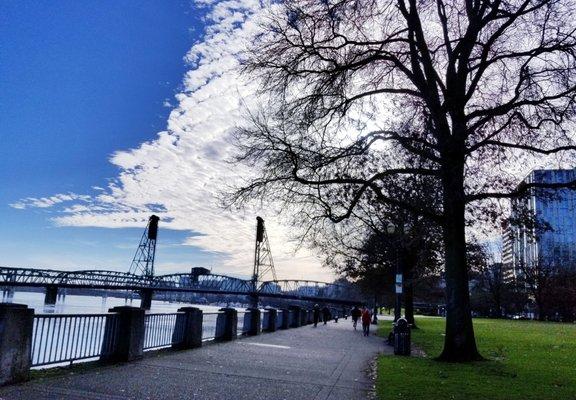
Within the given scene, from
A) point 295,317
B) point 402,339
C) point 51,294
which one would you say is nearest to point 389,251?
point 295,317

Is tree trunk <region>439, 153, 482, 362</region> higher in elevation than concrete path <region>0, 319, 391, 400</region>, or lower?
higher

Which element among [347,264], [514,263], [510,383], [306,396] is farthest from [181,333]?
[514,263]

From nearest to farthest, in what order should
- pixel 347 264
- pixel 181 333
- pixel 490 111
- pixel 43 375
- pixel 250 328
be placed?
pixel 43 375 → pixel 181 333 → pixel 490 111 → pixel 250 328 → pixel 347 264

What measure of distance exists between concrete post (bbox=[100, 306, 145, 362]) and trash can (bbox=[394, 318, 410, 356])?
9393 mm

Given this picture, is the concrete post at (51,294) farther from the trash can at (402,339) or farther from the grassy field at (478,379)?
the grassy field at (478,379)

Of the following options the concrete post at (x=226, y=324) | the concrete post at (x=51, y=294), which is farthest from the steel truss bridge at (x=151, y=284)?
the concrete post at (x=226, y=324)

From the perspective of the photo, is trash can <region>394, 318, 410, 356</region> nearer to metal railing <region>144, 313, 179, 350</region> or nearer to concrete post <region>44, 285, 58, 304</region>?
metal railing <region>144, 313, 179, 350</region>

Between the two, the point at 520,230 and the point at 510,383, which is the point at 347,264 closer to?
the point at 520,230

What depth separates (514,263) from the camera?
10488cm

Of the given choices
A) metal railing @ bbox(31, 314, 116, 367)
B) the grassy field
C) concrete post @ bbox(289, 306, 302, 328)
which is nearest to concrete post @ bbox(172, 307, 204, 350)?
metal railing @ bbox(31, 314, 116, 367)

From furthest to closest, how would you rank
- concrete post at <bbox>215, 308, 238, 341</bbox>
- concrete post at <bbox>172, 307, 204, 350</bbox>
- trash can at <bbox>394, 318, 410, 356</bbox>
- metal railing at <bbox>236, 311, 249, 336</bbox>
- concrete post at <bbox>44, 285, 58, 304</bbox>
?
→ concrete post at <bbox>44, 285, 58, 304</bbox> < metal railing at <bbox>236, 311, 249, 336</bbox> < concrete post at <bbox>215, 308, 238, 341</bbox> < trash can at <bbox>394, 318, 410, 356</bbox> < concrete post at <bbox>172, 307, 204, 350</bbox>

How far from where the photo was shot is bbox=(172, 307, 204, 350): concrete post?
49.3ft

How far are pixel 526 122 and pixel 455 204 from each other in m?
4.40

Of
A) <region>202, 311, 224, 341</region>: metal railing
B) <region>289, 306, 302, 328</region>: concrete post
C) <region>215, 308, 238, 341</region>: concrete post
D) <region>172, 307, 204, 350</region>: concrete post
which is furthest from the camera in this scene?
<region>289, 306, 302, 328</region>: concrete post
